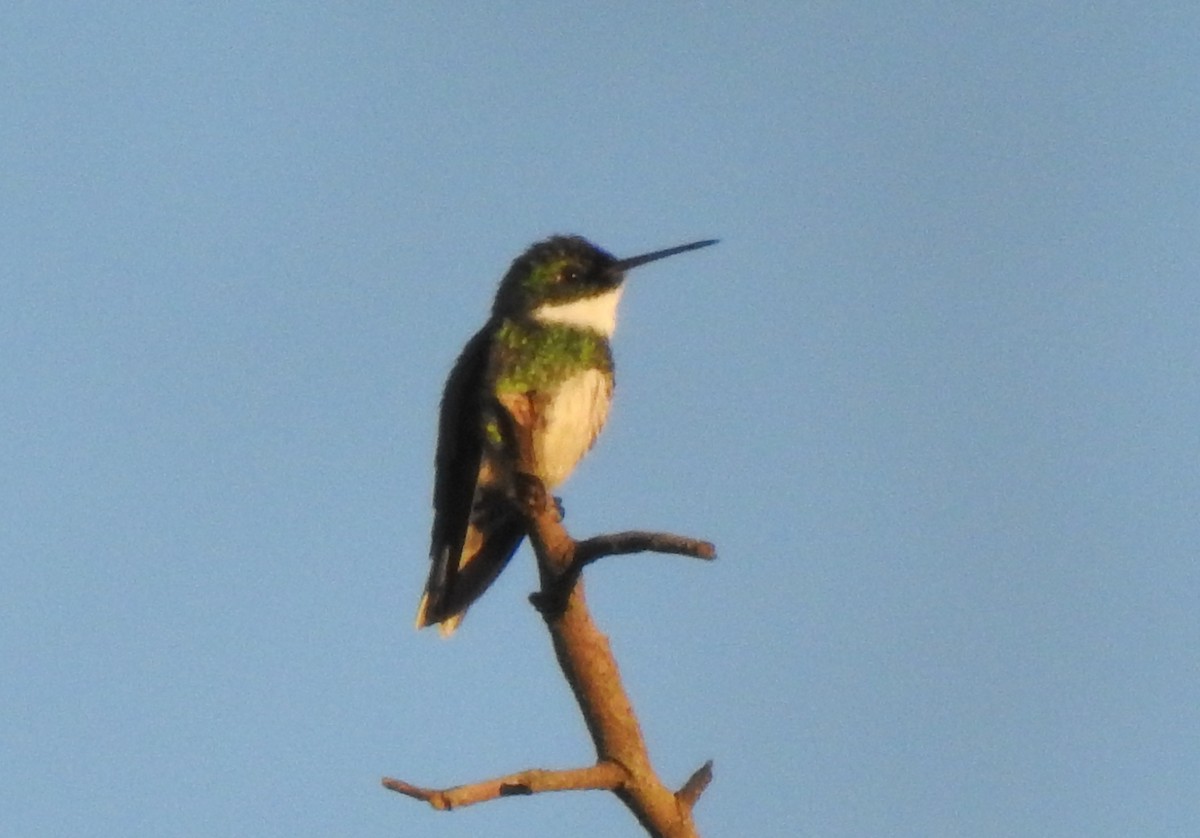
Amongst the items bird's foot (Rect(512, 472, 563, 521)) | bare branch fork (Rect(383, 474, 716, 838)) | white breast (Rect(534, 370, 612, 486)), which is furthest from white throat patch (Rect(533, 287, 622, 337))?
bare branch fork (Rect(383, 474, 716, 838))

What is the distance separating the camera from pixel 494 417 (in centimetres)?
689

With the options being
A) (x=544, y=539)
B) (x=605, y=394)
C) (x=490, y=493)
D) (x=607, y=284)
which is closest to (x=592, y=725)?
(x=544, y=539)

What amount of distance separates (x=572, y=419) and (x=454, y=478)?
0.61 m

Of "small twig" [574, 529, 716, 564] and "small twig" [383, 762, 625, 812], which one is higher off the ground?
"small twig" [574, 529, 716, 564]

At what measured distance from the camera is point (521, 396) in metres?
7.29

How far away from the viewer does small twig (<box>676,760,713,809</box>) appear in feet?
11.9

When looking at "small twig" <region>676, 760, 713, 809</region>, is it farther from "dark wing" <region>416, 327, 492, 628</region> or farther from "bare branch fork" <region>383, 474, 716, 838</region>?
"dark wing" <region>416, 327, 492, 628</region>

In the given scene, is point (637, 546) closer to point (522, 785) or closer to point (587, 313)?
point (522, 785)

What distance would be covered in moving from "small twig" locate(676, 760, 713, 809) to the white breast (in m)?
3.79

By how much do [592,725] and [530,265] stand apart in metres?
4.86

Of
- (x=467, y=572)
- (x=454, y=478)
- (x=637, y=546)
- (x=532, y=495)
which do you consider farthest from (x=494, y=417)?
(x=637, y=546)

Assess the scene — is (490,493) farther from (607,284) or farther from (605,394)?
(607,284)

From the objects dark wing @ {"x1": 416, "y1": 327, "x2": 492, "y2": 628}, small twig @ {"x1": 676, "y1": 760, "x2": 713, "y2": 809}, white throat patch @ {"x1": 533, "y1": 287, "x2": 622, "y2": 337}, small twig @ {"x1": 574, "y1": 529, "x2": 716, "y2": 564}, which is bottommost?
small twig @ {"x1": 676, "y1": 760, "x2": 713, "y2": 809}

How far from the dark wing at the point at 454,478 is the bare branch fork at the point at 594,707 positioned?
2.79 metres
